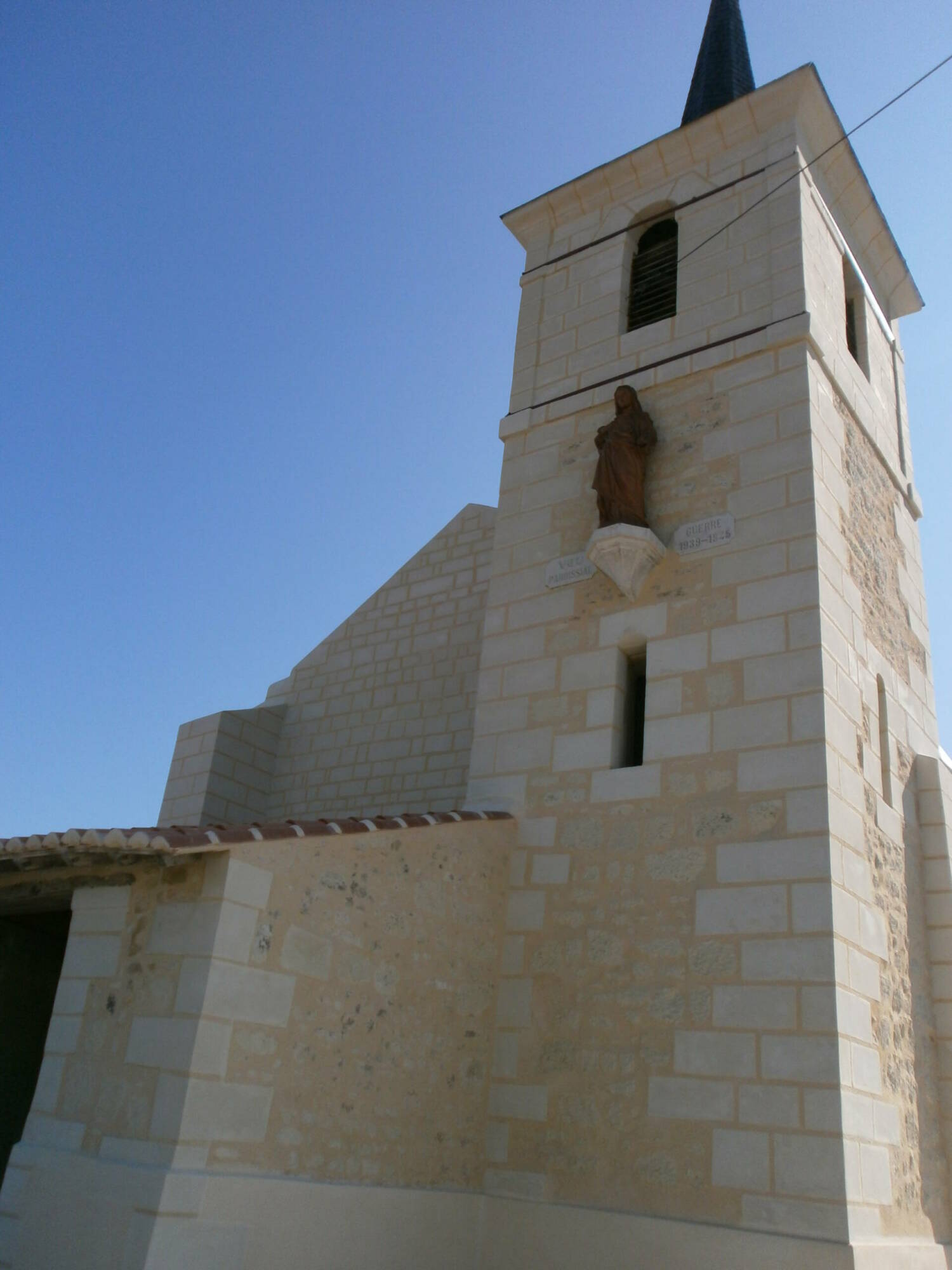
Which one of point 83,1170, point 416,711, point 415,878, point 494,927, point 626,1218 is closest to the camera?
point 83,1170

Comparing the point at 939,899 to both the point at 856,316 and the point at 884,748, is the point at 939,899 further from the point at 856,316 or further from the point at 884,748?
the point at 856,316

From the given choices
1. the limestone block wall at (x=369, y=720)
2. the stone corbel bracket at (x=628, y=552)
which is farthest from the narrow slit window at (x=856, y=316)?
the limestone block wall at (x=369, y=720)

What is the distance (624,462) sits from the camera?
7.79 meters

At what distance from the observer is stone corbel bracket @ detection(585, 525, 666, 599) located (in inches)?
292

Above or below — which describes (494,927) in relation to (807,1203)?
above

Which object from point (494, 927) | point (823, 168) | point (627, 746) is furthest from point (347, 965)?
point (823, 168)

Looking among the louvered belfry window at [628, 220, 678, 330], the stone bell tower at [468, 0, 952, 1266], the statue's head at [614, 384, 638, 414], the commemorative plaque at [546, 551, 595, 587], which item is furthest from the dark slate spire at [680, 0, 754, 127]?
the commemorative plaque at [546, 551, 595, 587]

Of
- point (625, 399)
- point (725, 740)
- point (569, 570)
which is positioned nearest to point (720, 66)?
point (625, 399)

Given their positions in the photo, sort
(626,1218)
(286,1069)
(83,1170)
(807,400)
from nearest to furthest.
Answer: (83,1170) < (286,1069) < (626,1218) < (807,400)

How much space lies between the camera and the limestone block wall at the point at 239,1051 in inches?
193

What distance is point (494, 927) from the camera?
23.0ft

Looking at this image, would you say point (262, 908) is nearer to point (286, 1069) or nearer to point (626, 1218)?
point (286, 1069)

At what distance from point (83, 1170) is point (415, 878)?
228 centimetres

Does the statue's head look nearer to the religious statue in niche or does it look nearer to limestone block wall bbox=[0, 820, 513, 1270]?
the religious statue in niche
